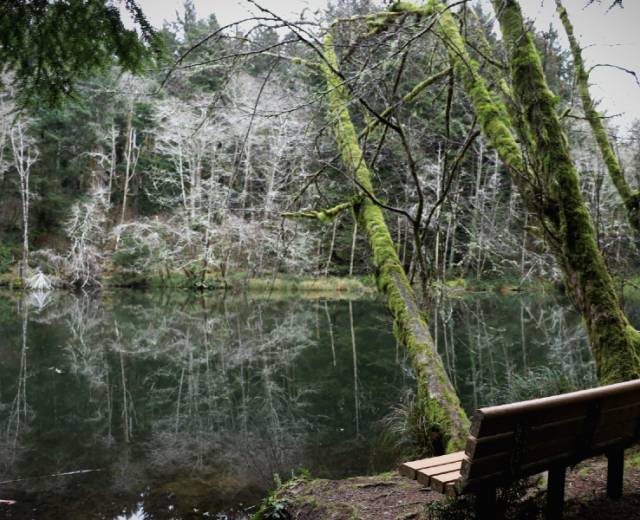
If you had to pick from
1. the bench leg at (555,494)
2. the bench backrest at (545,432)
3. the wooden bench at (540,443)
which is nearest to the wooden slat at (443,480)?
the wooden bench at (540,443)

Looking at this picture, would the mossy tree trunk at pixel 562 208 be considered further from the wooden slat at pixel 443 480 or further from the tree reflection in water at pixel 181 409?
the tree reflection in water at pixel 181 409

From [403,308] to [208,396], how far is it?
3.95 m

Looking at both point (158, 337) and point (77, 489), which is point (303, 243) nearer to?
point (158, 337)

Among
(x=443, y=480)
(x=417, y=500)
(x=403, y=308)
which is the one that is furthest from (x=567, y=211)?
(x=443, y=480)

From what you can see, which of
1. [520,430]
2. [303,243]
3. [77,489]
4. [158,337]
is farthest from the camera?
[303,243]

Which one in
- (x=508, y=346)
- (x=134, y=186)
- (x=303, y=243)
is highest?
(x=134, y=186)

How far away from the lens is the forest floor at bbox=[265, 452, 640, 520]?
2641 millimetres

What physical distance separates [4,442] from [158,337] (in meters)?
6.80

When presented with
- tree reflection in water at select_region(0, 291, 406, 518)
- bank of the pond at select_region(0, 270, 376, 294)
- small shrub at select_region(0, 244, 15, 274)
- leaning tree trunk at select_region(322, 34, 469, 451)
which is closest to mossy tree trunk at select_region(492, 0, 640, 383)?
leaning tree trunk at select_region(322, 34, 469, 451)

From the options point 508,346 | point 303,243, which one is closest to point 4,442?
point 508,346

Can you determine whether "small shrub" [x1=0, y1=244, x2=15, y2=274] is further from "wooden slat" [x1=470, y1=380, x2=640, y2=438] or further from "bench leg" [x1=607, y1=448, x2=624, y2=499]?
"wooden slat" [x1=470, y1=380, x2=640, y2=438]

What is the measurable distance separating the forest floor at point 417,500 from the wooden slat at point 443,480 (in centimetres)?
38

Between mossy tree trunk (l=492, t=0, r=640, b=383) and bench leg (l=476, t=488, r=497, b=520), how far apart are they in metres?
1.82

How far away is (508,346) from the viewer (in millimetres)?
11211
